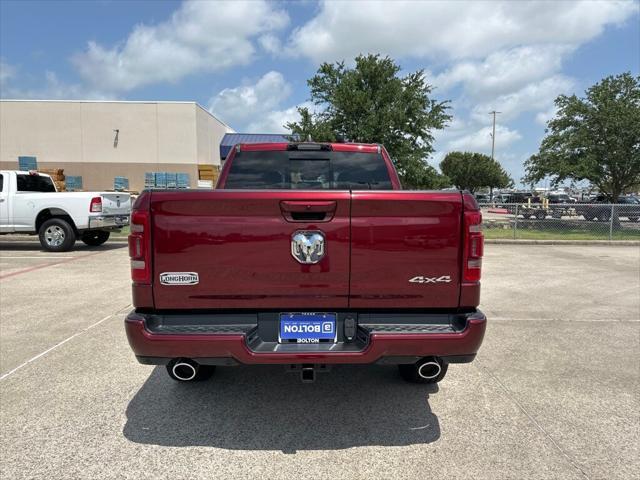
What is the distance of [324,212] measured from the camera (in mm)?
2729

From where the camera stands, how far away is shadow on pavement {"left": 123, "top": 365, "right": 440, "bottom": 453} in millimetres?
2994

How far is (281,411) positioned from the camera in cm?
336

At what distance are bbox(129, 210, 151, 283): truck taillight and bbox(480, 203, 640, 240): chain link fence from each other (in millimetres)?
14425

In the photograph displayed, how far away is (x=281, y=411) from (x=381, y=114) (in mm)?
19298

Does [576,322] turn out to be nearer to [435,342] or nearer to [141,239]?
[435,342]

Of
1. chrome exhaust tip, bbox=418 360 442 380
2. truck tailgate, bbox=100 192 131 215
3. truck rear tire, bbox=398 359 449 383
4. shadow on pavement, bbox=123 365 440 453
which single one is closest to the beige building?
truck tailgate, bbox=100 192 131 215

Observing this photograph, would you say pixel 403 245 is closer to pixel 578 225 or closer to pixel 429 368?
pixel 429 368

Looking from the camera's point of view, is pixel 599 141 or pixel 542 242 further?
pixel 599 141

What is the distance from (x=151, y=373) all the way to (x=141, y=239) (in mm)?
1924

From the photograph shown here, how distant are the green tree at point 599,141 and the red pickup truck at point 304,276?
23116 millimetres

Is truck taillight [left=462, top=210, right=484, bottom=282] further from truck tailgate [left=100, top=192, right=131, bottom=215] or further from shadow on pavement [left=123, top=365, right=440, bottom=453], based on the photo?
truck tailgate [left=100, top=192, right=131, bottom=215]

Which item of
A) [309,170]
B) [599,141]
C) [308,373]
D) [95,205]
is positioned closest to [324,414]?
[308,373]

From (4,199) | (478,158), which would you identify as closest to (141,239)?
(4,199)

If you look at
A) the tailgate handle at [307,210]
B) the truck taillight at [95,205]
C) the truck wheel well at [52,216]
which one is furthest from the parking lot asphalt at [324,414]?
the truck wheel well at [52,216]
